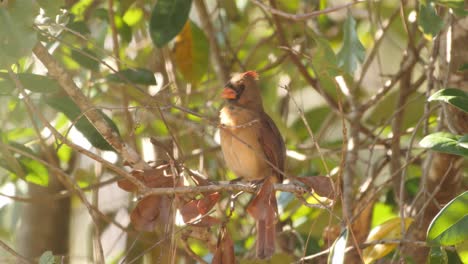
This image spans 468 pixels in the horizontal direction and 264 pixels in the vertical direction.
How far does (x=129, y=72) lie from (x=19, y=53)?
3.30 ft

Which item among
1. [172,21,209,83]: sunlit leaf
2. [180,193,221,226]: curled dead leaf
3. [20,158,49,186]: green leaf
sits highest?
[172,21,209,83]: sunlit leaf

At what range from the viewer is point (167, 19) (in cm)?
278

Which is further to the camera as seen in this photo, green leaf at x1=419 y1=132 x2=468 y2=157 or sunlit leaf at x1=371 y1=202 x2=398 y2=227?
sunlit leaf at x1=371 y1=202 x2=398 y2=227

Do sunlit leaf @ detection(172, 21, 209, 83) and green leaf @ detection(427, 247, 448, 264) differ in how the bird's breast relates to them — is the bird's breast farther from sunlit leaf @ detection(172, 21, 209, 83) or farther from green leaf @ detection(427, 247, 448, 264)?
green leaf @ detection(427, 247, 448, 264)

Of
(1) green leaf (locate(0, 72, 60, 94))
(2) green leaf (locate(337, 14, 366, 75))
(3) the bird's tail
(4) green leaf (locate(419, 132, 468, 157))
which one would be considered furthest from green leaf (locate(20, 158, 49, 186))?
(4) green leaf (locate(419, 132, 468, 157))

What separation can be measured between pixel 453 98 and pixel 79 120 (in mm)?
1245

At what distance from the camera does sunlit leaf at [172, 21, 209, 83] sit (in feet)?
11.6

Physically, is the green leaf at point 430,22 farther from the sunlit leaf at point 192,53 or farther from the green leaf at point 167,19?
the sunlit leaf at point 192,53

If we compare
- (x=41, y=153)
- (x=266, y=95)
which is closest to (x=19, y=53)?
(x=41, y=153)

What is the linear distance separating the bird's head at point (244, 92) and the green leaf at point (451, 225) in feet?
4.86

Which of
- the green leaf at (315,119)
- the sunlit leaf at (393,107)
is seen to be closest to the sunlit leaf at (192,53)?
the green leaf at (315,119)

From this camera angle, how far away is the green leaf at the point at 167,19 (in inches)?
108

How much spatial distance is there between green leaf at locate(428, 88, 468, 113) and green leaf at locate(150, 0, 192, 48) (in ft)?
3.11

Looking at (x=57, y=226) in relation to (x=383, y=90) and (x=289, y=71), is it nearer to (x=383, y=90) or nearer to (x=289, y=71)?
(x=289, y=71)
